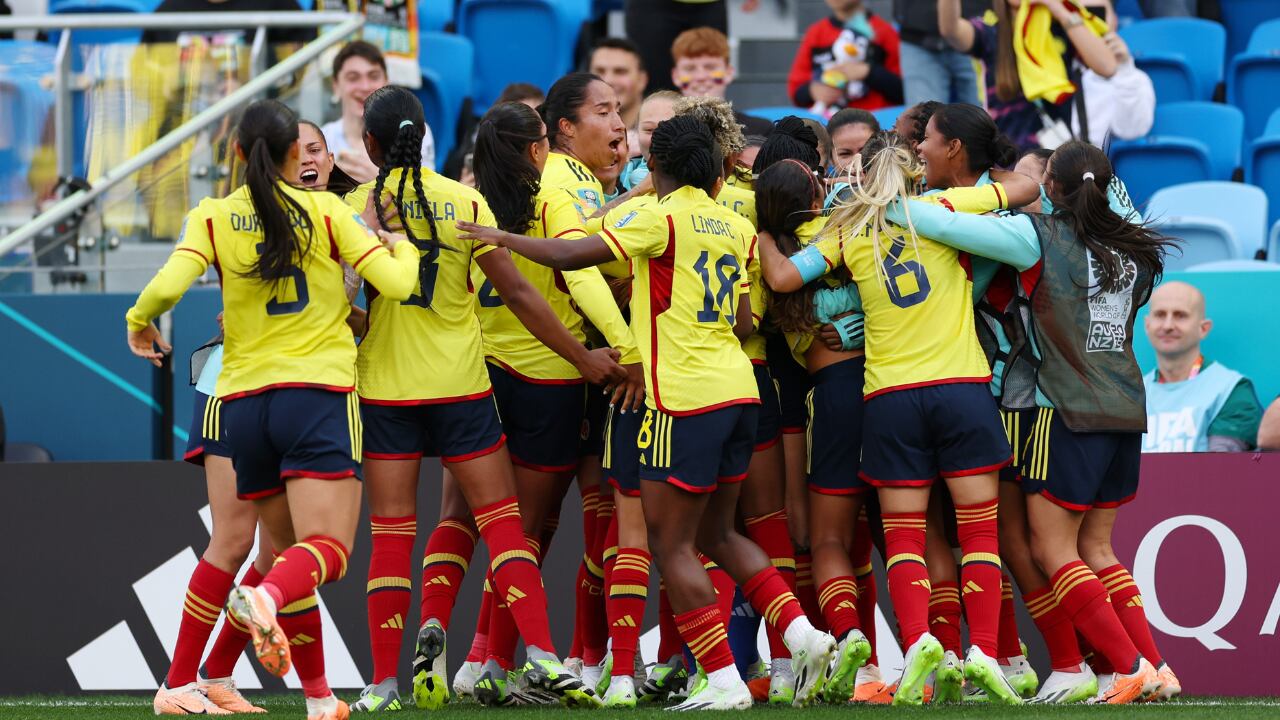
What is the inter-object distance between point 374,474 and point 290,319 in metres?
0.71

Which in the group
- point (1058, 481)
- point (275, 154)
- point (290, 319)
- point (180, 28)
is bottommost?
point (1058, 481)

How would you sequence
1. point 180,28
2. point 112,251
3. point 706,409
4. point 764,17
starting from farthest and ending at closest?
point 764,17, point 180,28, point 112,251, point 706,409

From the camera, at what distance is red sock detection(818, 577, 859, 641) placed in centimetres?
549

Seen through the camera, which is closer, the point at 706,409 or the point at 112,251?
the point at 706,409

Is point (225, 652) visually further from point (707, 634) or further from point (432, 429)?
point (707, 634)

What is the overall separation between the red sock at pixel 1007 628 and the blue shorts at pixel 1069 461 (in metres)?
Answer: 0.49

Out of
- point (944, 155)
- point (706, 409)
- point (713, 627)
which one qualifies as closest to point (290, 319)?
point (706, 409)

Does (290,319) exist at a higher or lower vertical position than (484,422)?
higher

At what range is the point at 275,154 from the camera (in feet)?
15.8

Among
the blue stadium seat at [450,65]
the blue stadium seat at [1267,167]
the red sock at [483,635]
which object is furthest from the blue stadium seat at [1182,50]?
the red sock at [483,635]

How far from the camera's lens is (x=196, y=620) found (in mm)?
5328

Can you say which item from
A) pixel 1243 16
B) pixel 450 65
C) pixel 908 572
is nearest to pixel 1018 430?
pixel 908 572

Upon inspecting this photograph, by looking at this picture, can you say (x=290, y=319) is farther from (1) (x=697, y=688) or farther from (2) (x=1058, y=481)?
(2) (x=1058, y=481)

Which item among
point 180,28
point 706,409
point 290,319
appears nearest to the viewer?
point 290,319
